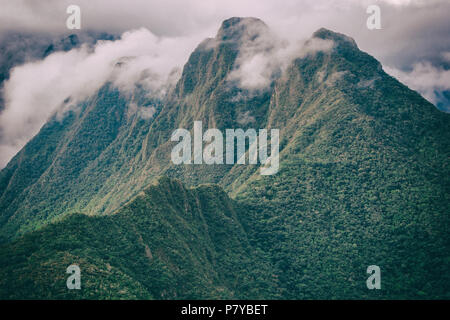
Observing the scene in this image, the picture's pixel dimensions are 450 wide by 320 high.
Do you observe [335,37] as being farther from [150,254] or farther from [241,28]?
[150,254]

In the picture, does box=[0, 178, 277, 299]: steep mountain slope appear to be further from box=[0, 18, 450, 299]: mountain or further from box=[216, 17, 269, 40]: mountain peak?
box=[216, 17, 269, 40]: mountain peak

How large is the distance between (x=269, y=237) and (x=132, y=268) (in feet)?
76.8

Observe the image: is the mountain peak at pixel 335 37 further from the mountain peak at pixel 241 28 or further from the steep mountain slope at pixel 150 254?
the steep mountain slope at pixel 150 254

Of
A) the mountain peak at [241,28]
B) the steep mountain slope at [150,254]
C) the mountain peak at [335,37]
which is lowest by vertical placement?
the steep mountain slope at [150,254]

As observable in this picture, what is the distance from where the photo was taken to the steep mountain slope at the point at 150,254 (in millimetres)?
39344

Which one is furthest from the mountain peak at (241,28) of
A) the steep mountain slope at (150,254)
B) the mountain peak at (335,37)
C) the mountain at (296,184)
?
the steep mountain slope at (150,254)

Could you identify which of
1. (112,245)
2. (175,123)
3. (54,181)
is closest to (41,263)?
(112,245)

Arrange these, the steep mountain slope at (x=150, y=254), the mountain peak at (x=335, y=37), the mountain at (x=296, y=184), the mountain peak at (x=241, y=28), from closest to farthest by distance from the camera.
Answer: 1. the steep mountain slope at (x=150, y=254)
2. the mountain at (x=296, y=184)
3. the mountain peak at (x=335, y=37)
4. the mountain peak at (x=241, y=28)

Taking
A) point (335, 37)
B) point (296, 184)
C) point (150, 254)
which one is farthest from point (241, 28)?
point (150, 254)

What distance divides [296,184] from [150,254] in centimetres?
2995

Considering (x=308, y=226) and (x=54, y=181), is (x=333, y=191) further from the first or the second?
(x=54, y=181)

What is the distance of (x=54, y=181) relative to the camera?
118 metres

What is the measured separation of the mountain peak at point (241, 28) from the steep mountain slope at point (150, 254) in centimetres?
5930

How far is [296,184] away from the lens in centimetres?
6869
